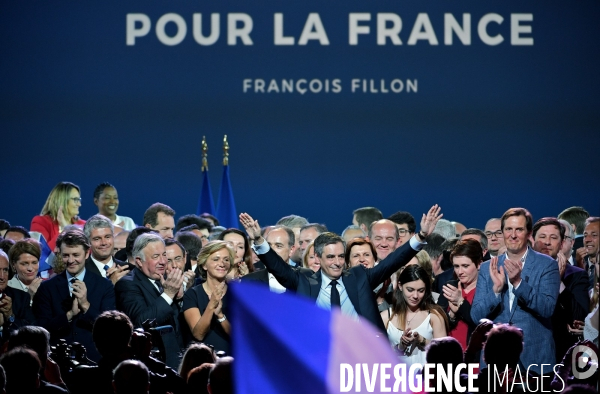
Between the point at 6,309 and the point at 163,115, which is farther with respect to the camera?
the point at 163,115

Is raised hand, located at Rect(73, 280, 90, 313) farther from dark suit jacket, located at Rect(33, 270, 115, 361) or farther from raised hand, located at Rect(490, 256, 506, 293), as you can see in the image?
→ raised hand, located at Rect(490, 256, 506, 293)

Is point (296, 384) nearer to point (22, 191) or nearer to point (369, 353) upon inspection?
point (369, 353)

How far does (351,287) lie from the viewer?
516 cm

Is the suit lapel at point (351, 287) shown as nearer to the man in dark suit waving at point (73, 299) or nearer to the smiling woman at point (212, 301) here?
the smiling woman at point (212, 301)

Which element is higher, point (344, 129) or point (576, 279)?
point (344, 129)

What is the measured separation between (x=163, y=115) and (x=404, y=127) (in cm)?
309

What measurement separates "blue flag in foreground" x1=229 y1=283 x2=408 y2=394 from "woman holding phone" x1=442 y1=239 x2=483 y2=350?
3.09m

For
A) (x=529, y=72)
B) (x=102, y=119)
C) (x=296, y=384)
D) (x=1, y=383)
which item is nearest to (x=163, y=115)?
(x=102, y=119)

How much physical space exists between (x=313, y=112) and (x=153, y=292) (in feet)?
21.8

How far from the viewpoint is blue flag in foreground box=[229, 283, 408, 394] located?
219 cm

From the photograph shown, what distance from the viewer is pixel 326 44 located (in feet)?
38.3

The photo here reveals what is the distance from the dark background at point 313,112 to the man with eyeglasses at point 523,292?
6.60 m

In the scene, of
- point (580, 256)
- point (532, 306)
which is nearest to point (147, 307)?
point (532, 306)

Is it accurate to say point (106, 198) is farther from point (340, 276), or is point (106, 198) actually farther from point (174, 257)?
point (340, 276)
